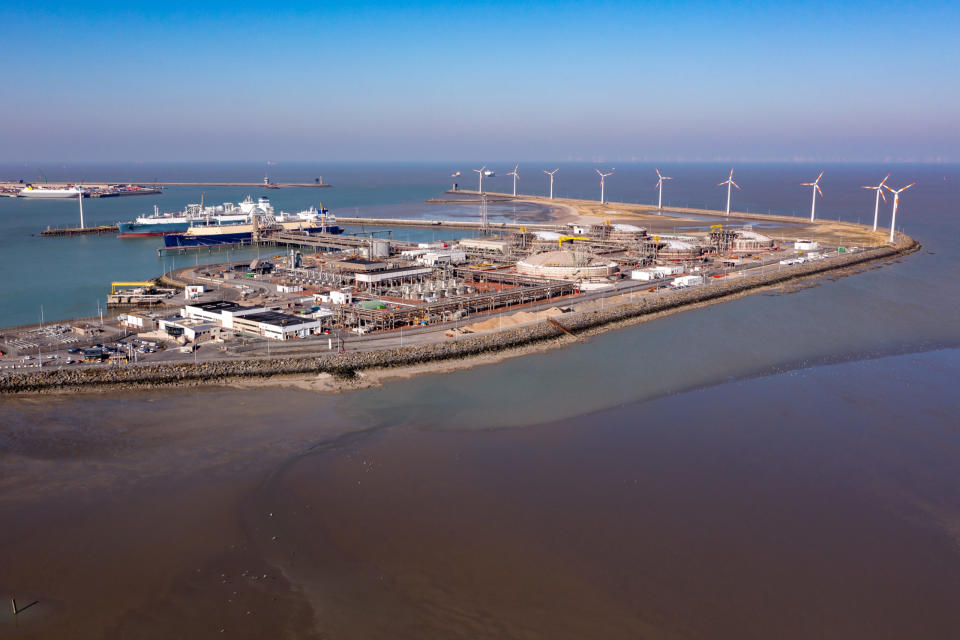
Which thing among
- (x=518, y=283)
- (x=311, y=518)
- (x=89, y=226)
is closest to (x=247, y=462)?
(x=311, y=518)

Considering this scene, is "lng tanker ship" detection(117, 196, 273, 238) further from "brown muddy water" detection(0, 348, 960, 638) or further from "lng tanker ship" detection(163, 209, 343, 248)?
"brown muddy water" detection(0, 348, 960, 638)

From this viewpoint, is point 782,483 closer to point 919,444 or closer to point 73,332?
point 919,444

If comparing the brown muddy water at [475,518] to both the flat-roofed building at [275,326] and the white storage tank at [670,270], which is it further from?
the white storage tank at [670,270]

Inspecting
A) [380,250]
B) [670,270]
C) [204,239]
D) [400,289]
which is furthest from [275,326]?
[204,239]

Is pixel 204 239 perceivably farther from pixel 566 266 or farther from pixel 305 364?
pixel 305 364

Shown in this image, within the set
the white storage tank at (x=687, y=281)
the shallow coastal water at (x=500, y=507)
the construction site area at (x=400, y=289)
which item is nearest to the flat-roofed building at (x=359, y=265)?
the construction site area at (x=400, y=289)
